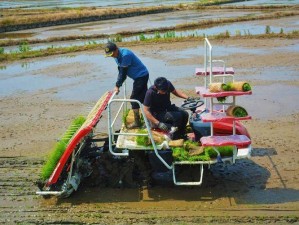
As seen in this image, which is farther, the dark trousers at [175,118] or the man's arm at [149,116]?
the dark trousers at [175,118]

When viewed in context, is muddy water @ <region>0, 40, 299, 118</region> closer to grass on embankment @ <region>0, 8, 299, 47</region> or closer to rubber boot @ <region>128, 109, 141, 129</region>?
rubber boot @ <region>128, 109, 141, 129</region>

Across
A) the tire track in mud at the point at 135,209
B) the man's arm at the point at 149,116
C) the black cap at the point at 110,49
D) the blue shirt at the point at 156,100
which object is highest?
the black cap at the point at 110,49

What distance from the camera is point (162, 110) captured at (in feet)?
26.1

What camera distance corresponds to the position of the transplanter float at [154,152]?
23.1 ft

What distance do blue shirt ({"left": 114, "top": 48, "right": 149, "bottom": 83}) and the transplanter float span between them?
707 millimetres

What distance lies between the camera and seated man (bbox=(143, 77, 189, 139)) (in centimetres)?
766

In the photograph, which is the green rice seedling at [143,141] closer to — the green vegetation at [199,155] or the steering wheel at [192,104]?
the green vegetation at [199,155]

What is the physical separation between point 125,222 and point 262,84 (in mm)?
9116

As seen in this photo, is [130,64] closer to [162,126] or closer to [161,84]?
[161,84]

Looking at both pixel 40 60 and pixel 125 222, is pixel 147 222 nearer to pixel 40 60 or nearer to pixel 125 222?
pixel 125 222

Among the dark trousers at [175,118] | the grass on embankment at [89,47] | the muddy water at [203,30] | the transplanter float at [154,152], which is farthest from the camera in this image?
the muddy water at [203,30]

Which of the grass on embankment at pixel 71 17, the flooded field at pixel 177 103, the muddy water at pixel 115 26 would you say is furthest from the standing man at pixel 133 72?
the grass on embankment at pixel 71 17

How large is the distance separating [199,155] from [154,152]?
67 cm

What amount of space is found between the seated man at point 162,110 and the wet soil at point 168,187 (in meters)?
0.93
